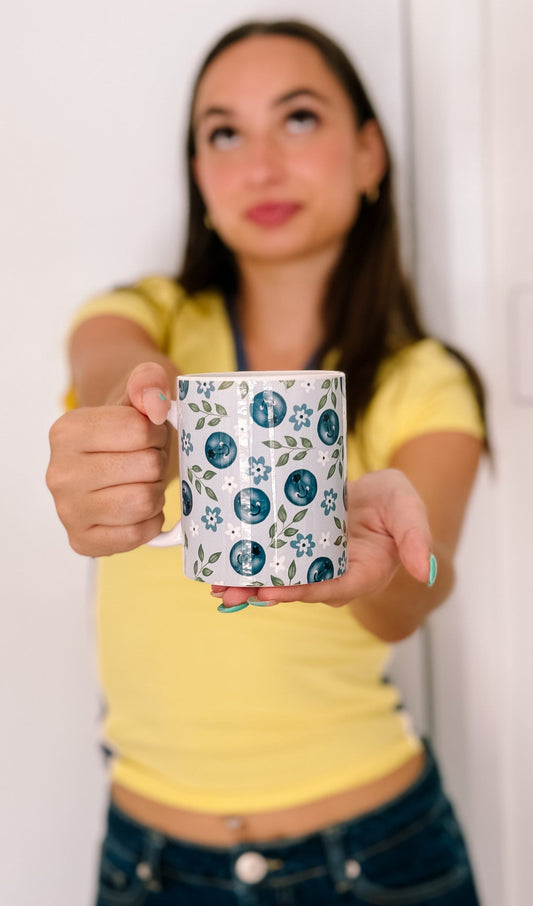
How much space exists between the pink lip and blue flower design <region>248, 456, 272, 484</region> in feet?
1.52

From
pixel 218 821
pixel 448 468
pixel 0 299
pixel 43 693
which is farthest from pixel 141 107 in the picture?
pixel 218 821

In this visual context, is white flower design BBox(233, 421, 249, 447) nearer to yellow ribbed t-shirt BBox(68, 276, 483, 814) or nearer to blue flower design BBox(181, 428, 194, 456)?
blue flower design BBox(181, 428, 194, 456)

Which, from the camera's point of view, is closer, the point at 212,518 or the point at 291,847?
the point at 212,518

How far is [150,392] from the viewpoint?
0.51m

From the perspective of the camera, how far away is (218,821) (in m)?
0.81

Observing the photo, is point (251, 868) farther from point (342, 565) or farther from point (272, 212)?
point (272, 212)

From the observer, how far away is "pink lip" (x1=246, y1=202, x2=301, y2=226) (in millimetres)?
890

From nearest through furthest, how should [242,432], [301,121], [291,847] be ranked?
[242,432], [291,847], [301,121]

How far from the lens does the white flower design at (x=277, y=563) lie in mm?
500

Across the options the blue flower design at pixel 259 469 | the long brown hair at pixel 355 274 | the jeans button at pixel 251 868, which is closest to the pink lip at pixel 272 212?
the long brown hair at pixel 355 274

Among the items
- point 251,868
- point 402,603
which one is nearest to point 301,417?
point 402,603

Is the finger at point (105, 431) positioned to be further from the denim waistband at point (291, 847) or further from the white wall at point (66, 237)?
the denim waistband at point (291, 847)

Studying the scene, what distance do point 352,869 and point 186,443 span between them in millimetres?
489

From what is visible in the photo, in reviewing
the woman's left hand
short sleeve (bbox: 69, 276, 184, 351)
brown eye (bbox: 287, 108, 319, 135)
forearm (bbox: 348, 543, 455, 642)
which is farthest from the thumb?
brown eye (bbox: 287, 108, 319, 135)
